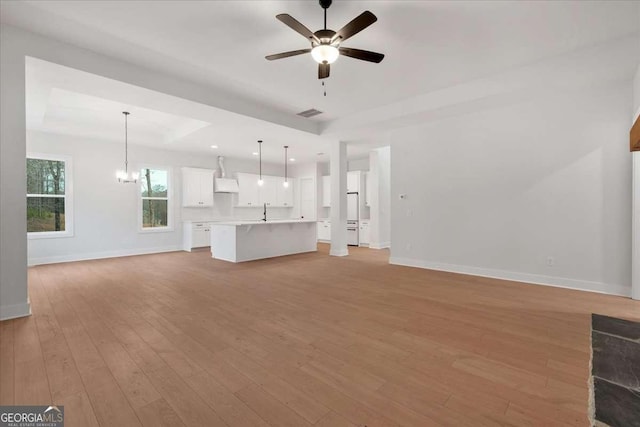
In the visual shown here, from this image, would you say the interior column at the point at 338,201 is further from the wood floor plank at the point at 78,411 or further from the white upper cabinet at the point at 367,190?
the wood floor plank at the point at 78,411

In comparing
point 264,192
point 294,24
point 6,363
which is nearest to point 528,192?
point 294,24

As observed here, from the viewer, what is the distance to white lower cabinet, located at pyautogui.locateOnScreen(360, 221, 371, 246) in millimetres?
8930

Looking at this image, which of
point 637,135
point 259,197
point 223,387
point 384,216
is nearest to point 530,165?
point 637,135

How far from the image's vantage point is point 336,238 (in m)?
7.09

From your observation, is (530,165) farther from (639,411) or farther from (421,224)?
(639,411)

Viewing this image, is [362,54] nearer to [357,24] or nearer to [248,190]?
[357,24]

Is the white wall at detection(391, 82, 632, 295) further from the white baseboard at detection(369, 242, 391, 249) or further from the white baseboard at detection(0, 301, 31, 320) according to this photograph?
the white baseboard at detection(0, 301, 31, 320)

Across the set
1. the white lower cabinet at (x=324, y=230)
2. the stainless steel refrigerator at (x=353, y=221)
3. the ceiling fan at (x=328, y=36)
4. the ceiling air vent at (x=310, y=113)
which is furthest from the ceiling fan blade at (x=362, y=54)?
the white lower cabinet at (x=324, y=230)

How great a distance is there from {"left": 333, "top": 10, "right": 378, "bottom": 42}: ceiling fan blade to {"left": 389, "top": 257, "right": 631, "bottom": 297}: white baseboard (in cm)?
437

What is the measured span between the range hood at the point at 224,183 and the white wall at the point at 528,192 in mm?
5575

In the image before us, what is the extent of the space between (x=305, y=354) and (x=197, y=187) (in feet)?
24.2

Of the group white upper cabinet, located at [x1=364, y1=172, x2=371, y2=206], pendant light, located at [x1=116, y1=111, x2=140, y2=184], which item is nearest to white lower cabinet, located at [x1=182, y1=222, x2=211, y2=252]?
pendant light, located at [x1=116, y1=111, x2=140, y2=184]

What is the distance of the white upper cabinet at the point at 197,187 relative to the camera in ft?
Result: 26.9

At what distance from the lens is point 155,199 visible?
7844 mm
